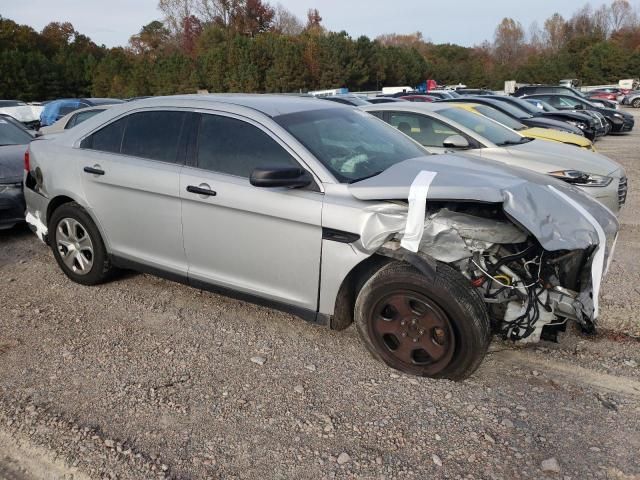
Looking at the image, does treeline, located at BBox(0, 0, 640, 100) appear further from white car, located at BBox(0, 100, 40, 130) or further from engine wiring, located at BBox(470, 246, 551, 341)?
engine wiring, located at BBox(470, 246, 551, 341)

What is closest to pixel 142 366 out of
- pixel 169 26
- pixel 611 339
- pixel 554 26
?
pixel 611 339

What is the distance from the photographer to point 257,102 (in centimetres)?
421

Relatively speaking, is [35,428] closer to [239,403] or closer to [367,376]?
[239,403]

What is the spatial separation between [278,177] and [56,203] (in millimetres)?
2590

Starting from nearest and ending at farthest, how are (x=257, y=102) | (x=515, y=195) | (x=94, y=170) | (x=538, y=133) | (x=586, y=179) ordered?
(x=515, y=195) < (x=257, y=102) < (x=94, y=170) < (x=586, y=179) < (x=538, y=133)

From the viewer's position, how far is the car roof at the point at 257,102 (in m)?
4.08

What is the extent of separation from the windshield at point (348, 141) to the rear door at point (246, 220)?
210mm

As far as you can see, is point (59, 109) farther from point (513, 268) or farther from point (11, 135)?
point (513, 268)

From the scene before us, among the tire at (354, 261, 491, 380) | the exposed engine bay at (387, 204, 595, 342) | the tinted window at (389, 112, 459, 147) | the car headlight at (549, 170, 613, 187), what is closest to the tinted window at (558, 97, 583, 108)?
the tinted window at (389, 112, 459, 147)

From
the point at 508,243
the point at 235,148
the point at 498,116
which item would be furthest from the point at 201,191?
the point at 498,116

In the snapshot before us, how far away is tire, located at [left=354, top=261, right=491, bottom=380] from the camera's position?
10.4 feet

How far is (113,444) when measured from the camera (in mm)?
2836

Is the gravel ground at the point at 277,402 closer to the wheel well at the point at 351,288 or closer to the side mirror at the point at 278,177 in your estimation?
the wheel well at the point at 351,288

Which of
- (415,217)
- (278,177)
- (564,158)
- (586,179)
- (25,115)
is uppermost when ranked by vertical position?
(278,177)
